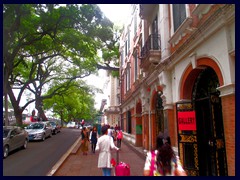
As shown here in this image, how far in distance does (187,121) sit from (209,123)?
2.88 feet

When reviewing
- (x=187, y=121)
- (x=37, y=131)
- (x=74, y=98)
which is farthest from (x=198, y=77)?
(x=74, y=98)

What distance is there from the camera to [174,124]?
895 centimetres

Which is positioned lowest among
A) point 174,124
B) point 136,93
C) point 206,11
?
point 174,124

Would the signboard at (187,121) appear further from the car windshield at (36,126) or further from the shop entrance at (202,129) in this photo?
the car windshield at (36,126)

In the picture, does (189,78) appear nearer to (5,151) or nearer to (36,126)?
(5,151)

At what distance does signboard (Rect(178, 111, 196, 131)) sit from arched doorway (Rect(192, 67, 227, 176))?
1.64ft

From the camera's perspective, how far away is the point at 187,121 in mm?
7297

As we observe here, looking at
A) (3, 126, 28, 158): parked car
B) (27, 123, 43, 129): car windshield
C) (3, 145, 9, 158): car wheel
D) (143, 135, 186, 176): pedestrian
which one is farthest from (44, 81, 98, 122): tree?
(143, 135, 186, 176): pedestrian

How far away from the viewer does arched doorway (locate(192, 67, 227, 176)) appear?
6.97m

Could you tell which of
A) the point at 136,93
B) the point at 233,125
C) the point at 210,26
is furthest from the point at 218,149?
the point at 136,93

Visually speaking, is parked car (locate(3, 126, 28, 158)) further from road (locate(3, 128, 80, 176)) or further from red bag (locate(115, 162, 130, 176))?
red bag (locate(115, 162, 130, 176))
